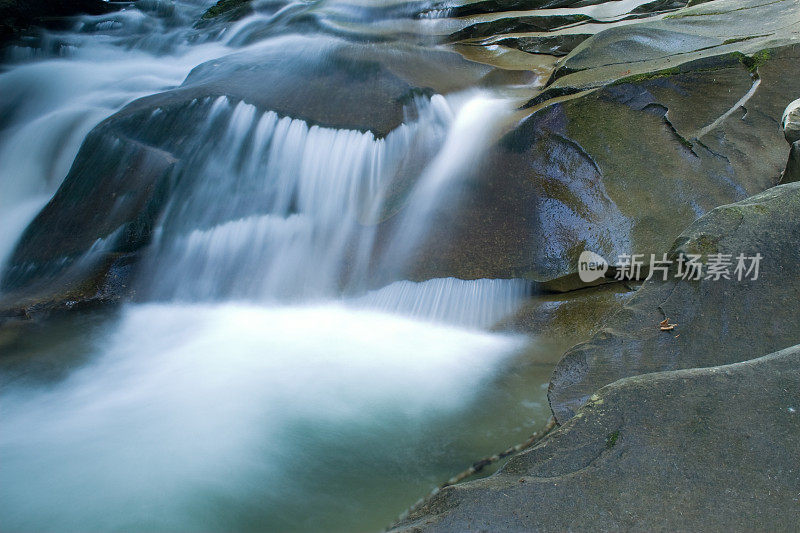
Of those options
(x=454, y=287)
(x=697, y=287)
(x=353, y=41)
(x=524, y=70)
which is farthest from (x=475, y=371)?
(x=353, y=41)

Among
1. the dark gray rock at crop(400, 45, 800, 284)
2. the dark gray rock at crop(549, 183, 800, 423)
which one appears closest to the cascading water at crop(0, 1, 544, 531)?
the dark gray rock at crop(400, 45, 800, 284)

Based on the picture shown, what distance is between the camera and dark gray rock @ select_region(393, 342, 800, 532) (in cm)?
189

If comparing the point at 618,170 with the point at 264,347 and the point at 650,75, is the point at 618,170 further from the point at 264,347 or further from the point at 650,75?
the point at 264,347

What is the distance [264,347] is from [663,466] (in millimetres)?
3456

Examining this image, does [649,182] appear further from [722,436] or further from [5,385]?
[5,385]

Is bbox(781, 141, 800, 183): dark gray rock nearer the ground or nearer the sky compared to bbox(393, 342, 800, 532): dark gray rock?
nearer the sky

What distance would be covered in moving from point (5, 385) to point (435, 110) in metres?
4.77

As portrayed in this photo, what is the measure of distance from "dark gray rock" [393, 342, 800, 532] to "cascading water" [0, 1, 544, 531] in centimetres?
121

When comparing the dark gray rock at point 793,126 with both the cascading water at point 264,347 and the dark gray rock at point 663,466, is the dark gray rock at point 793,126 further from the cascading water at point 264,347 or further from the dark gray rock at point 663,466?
the cascading water at point 264,347

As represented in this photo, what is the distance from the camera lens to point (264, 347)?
15.7 ft

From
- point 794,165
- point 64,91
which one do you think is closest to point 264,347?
point 794,165

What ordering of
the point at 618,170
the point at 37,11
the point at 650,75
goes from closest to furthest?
1. the point at 618,170
2. the point at 650,75
3. the point at 37,11

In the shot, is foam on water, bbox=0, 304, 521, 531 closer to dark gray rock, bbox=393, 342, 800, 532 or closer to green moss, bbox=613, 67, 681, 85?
dark gray rock, bbox=393, 342, 800, 532

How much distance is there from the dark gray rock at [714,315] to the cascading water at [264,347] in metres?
0.88
